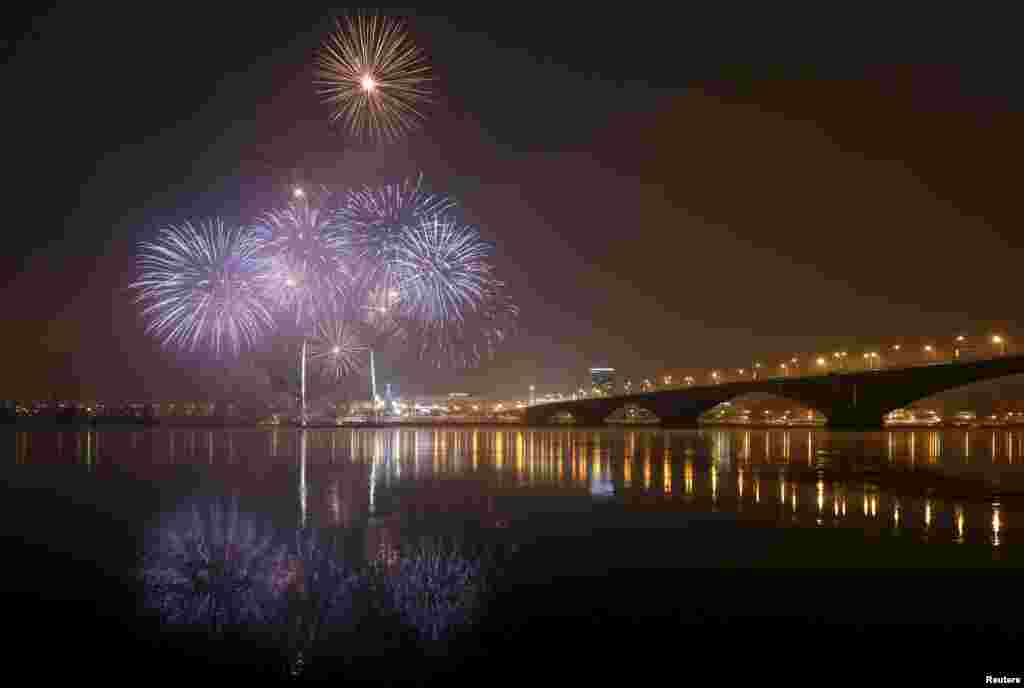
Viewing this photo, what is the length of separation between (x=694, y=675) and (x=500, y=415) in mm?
152035

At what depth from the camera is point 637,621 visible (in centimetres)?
797

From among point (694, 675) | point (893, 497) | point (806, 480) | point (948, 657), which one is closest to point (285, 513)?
point (694, 675)

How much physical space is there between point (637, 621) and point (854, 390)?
9260cm

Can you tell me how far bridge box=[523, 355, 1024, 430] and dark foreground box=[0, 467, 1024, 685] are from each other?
85.8 m

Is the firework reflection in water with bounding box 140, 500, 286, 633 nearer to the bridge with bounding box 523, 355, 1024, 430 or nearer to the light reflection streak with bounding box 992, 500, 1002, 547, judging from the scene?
the light reflection streak with bounding box 992, 500, 1002, 547

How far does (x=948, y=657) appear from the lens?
693 cm

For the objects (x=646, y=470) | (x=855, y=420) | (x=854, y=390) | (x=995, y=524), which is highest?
(x=854, y=390)

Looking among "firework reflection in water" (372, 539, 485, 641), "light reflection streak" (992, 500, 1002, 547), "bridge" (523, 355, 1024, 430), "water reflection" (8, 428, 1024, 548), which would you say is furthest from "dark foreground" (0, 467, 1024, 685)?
"bridge" (523, 355, 1024, 430)

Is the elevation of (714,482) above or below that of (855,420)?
above

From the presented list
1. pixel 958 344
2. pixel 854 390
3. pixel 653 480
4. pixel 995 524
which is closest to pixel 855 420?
pixel 854 390

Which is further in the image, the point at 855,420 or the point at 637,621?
the point at 855,420

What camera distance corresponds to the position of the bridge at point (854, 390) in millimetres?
88062

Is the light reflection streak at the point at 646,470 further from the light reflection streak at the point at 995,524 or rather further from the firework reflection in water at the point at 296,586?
the firework reflection in water at the point at 296,586

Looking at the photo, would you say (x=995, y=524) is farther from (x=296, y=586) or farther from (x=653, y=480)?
(x=296, y=586)
